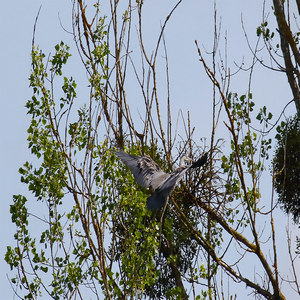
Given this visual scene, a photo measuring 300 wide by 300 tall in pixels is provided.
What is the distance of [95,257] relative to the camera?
4.07 m

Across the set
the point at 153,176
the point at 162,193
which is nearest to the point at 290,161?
the point at 153,176

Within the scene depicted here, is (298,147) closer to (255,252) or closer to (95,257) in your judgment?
(255,252)

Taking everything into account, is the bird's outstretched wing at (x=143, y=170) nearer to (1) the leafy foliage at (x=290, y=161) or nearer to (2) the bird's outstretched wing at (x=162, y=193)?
(2) the bird's outstretched wing at (x=162, y=193)

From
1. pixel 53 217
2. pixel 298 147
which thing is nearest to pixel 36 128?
pixel 53 217

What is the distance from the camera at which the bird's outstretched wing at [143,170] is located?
4.74 metres

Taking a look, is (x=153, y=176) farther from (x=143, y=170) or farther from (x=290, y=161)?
(x=290, y=161)

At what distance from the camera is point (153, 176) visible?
479 cm

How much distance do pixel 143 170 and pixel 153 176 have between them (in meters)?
0.09

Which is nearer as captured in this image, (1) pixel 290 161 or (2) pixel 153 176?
(2) pixel 153 176

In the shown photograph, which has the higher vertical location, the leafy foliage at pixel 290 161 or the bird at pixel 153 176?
the leafy foliage at pixel 290 161

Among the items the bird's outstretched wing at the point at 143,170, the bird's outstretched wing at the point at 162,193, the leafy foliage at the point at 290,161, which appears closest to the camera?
the bird's outstretched wing at the point at 162,193

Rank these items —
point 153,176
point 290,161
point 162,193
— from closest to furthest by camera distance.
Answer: point 162,193 → point 153,176 → point 290,161

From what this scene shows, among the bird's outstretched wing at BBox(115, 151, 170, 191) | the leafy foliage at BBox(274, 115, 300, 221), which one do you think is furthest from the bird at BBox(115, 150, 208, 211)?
the leafy foliage at BBox(274, 115, 300, 221)

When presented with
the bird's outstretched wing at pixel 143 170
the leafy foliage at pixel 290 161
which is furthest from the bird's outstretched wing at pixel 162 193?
the leafy foliage at pixel 290 161
